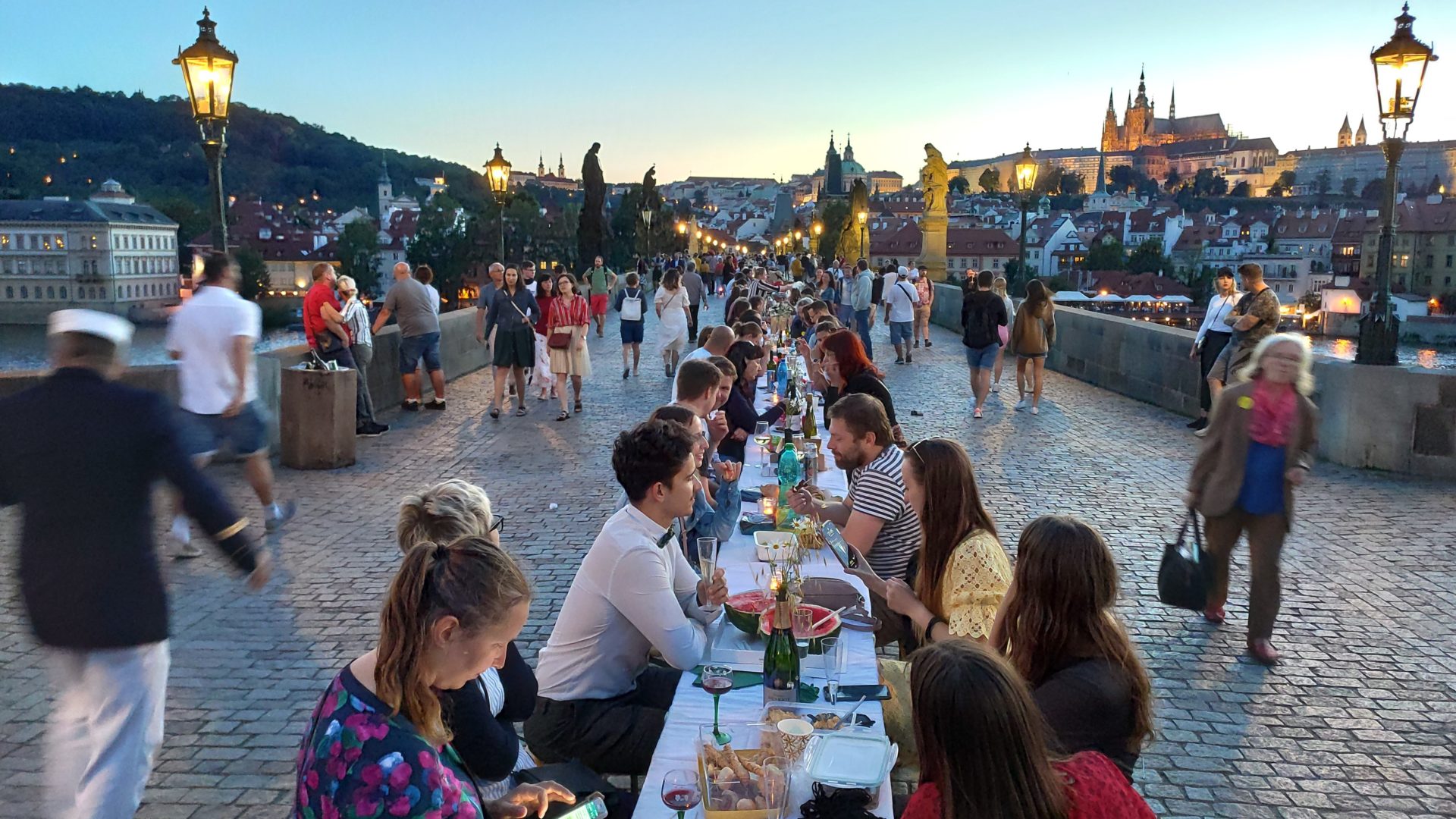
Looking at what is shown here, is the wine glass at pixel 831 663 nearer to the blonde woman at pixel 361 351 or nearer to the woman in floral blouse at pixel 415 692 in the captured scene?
the woman in floral blouse at pixel 415 692

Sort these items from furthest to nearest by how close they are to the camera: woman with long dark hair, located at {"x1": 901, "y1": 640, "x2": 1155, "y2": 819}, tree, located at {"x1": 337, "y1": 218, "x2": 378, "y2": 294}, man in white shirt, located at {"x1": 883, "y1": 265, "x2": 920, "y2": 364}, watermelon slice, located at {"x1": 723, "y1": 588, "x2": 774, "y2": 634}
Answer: tree, located at {"x1": 337, "y1": 218, "x2": 378, "y2": 294}
man in white shirt, located at {"x1": 883, "y1": 265, "x2": 920, "y2": 364}
watermelon slice, located at {"x1": 723, "y1": 588, "x2": 774, "y2": 634}
woman with long dark hair, located at {"x1": 901, "y1": 640, "x2": 1155, "y2": 819}

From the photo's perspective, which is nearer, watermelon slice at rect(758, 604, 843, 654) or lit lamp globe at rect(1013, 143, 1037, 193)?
watermelon slice at rect(758, 604, 843, 654)

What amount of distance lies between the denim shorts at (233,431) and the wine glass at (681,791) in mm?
5265

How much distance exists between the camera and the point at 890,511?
15.1 feet

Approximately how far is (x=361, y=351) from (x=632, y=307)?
5012 mm

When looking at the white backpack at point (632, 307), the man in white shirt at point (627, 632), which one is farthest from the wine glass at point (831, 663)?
the white backpack at point (632, 307)

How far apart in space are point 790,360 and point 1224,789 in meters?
6.24

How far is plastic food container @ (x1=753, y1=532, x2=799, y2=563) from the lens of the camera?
13.9 ft

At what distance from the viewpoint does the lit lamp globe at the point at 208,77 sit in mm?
8148

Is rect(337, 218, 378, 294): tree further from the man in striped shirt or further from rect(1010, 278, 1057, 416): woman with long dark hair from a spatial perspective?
the man in striped shirt

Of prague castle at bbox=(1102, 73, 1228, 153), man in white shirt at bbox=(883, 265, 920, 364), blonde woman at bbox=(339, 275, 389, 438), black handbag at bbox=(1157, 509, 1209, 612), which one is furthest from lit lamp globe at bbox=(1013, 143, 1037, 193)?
prague castle at bbox=(1102, 73, 1228, 153)

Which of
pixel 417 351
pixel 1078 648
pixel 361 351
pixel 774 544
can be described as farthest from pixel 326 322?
pixel 1078 648

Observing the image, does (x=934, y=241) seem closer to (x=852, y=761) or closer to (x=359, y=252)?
(x=852, y=761)

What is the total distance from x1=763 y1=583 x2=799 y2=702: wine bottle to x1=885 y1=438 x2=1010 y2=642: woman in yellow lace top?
85 centimetres
